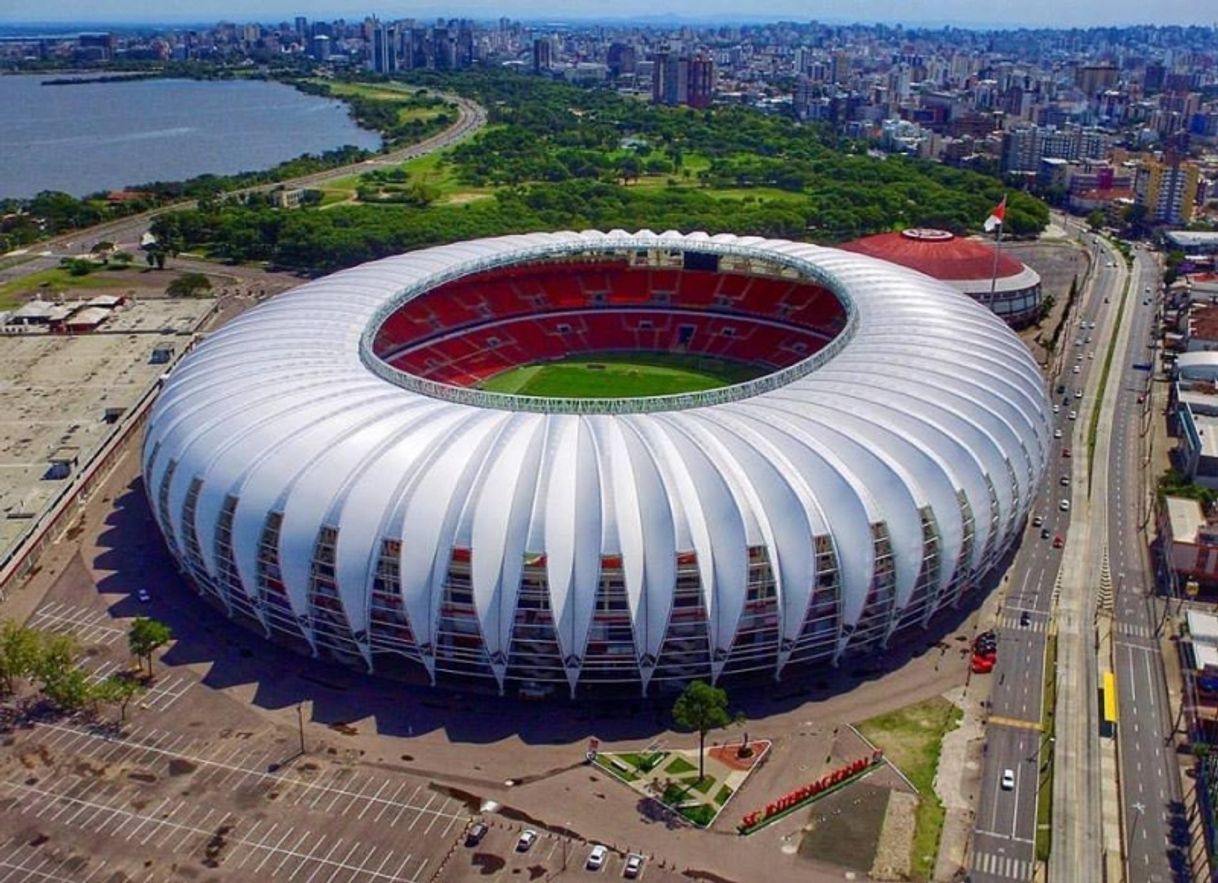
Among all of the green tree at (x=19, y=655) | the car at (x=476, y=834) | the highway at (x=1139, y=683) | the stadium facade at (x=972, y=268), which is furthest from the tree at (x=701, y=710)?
the stadium facade at (x=972, y=268)

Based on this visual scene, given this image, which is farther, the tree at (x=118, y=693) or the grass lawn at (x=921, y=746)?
the tree at (x=118, y=693)

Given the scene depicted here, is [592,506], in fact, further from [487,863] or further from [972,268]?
[972,268]

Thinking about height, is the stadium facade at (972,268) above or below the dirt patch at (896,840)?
above

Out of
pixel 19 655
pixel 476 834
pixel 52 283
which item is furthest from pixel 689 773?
pixel 52 283

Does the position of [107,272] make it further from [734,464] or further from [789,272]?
[734,464]

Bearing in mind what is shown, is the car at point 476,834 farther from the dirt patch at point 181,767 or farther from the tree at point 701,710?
the dirt patch at point 181,767
